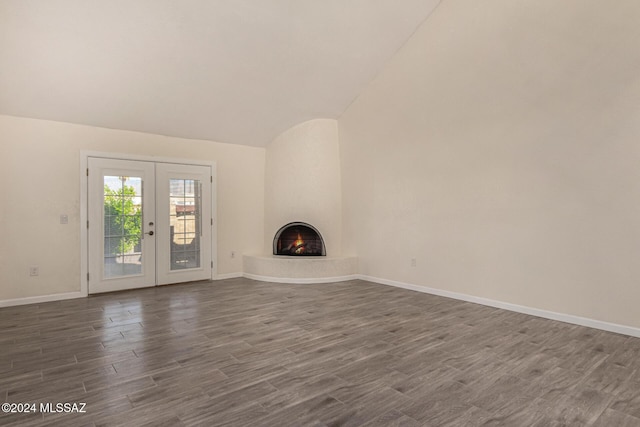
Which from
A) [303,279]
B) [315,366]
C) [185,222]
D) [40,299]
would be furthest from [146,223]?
[315,366]

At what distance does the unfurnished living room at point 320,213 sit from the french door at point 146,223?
3cm

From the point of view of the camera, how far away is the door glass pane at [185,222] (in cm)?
631

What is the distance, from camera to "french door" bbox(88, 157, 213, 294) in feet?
18.3

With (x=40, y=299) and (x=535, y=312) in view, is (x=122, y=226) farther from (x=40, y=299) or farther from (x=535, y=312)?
(x=535, y=312)

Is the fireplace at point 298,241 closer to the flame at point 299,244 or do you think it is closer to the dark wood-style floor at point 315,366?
the flame at point 299,244

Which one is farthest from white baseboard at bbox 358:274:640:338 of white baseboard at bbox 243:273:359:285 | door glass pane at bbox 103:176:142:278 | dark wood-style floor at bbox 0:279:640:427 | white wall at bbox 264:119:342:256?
door glass pane at bbox 103:176:142:278

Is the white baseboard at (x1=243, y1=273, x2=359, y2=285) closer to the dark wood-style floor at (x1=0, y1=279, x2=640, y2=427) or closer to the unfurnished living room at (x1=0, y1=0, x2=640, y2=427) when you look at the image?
the unfurnished living room at (x1=0, y1=0, x2=640, y2=427)

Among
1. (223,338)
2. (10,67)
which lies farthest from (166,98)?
(223,338)

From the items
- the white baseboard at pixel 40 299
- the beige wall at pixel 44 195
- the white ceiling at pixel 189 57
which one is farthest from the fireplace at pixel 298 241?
the white baseboard at pixel 40 299

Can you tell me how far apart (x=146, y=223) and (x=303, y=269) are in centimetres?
271

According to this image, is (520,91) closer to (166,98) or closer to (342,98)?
(342,98)

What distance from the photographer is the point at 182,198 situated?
21.0 feet

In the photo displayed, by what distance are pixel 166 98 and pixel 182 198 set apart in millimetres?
1781

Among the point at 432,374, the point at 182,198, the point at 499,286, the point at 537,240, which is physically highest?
the point at 182,198
